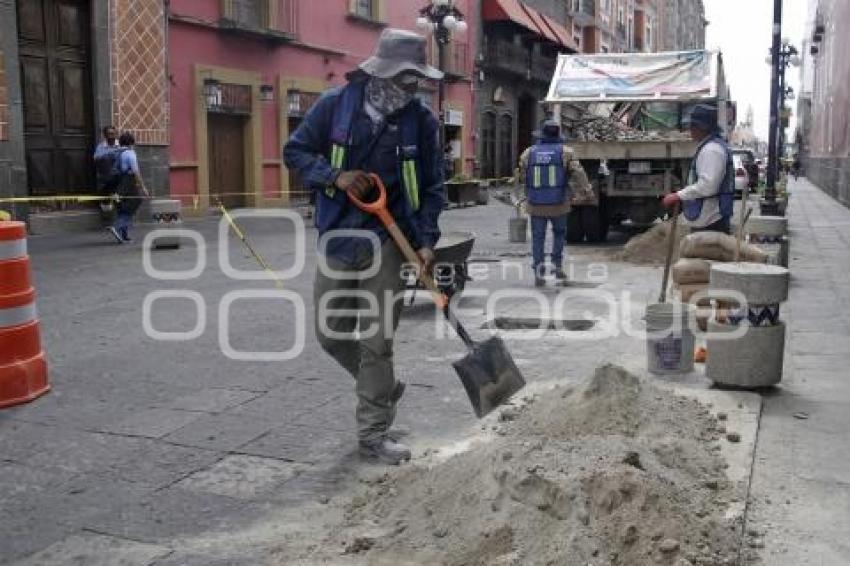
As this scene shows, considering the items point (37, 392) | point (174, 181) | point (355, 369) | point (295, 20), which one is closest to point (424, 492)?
point (355, 369)

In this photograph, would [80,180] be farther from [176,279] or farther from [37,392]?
[37,392]

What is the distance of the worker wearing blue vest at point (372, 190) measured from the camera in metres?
4.34

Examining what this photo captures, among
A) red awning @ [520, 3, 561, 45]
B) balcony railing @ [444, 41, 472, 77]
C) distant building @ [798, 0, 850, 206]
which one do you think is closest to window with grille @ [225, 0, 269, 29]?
balcony railing @ [444, 41, 472, 77]

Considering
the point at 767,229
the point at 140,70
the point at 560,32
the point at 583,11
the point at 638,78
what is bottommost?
the point at 767,229

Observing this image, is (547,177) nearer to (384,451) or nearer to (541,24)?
(384,451)

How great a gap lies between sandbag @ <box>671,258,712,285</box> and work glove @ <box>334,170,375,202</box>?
4072 millimetres

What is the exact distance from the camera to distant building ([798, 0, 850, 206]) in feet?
85.9

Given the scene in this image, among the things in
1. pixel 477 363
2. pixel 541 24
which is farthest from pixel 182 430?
pixel 541 24

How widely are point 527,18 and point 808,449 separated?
110 feet

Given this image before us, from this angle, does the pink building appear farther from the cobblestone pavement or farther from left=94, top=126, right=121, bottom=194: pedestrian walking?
the cobblestone pavement

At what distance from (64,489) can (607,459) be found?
2.33 m

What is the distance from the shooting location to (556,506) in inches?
131

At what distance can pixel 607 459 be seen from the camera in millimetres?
3594

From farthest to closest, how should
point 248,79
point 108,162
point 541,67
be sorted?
point 541,67 → point 248,79 → point 108,162
